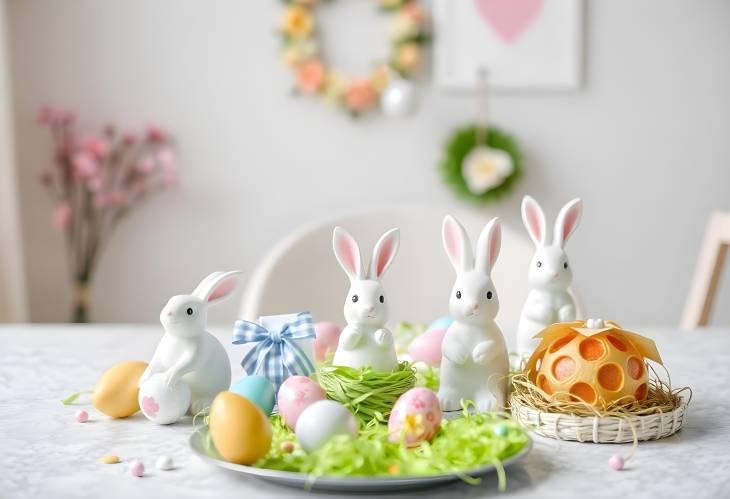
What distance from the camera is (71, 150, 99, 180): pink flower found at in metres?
2.63

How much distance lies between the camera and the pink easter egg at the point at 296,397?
77 centimetres

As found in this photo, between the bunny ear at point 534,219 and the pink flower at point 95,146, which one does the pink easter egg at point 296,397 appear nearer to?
the bunny ear at point 534,219

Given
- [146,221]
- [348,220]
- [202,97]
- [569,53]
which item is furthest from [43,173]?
[569,53]

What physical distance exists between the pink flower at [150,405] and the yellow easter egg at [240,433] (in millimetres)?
171

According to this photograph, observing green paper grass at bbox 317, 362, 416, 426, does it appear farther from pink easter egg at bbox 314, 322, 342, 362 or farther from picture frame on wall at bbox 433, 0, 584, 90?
picture frame on wall at bbox 433, 0, 584, 90

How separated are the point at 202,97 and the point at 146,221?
0.45m

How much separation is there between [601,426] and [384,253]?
267 millimetres

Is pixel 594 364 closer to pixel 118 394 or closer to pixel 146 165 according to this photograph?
pixel 118 394

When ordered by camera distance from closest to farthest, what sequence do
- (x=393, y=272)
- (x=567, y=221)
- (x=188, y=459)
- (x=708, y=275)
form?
(x=188, y=459) < (x=567, y=221) < (x=708, y=275) < (x=393, y=272)

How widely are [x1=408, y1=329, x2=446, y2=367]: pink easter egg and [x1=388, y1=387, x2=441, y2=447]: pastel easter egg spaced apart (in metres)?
0.28

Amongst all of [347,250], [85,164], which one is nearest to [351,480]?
[347,250]

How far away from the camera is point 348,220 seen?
1.70 m

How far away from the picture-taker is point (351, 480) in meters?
0.63

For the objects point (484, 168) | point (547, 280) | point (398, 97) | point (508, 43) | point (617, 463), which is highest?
point (508, 43)
